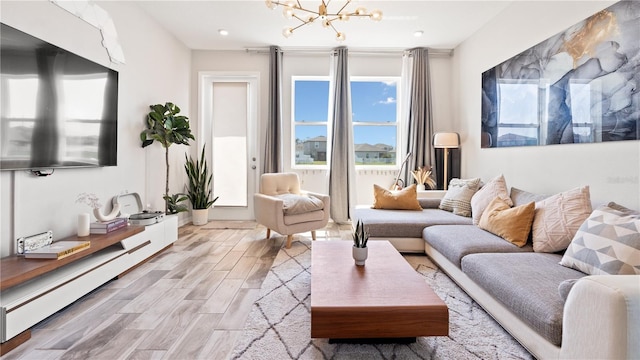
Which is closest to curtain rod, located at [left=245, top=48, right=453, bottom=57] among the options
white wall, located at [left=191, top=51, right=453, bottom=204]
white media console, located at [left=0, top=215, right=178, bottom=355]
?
white wall, located at [left=191, top=51, right=453, bottom=204]

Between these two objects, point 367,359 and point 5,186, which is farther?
point 5,186

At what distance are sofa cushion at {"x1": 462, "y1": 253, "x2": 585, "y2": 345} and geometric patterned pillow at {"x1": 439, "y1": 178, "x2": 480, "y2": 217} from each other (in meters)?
1.27

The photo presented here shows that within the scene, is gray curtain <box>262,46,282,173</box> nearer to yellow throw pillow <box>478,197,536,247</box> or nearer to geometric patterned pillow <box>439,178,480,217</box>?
geometric patterned pillow <box>439,178,480,217</box>

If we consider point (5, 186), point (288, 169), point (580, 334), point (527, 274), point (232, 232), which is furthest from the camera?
point (288, 169)

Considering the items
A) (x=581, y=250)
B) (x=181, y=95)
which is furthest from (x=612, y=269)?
(x=181, y=95)

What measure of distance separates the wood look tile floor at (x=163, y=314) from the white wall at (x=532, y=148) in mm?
2698

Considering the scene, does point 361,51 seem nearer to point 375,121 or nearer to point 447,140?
point 375,121

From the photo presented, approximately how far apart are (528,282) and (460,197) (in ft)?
6.22

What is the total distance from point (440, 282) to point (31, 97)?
3.23m

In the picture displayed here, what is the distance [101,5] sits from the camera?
2.86 m

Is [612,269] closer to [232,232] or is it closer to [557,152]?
[557,152]

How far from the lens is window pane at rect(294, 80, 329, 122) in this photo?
4996mm

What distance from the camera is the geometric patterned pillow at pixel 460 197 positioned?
328 cm

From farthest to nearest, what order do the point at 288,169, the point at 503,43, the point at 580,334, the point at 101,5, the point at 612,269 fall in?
the point at 288,169 < the point at 503,43 < the point at 101,5 < the point at 612,269 < the point at 580,334
